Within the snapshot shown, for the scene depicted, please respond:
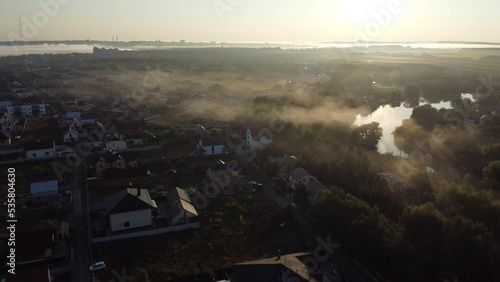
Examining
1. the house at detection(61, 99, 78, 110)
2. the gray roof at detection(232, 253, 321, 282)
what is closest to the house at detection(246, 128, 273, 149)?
the gray roof at detection(232, 253, 321, 282)

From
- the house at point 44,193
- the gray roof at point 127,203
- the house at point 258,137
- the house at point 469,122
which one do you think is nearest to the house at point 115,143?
the house at point 44,193

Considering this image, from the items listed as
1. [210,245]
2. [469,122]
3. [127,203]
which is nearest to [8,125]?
[127,203]

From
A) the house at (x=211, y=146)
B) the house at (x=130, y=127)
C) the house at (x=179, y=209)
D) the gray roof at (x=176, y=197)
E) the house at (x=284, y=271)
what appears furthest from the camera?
the house at (x=130, y=127)

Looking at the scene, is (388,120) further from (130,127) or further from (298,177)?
(130,127)

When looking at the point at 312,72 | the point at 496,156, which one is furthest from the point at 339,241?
the point at 312,72

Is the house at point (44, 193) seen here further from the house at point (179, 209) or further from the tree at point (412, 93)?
the tree at point (412, 93)

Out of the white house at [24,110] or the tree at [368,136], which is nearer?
the tree at [368,136]

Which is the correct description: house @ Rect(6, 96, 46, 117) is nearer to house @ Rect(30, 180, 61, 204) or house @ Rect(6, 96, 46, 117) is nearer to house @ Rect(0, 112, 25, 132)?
house @ Rect(0, 112, 25, 132)
